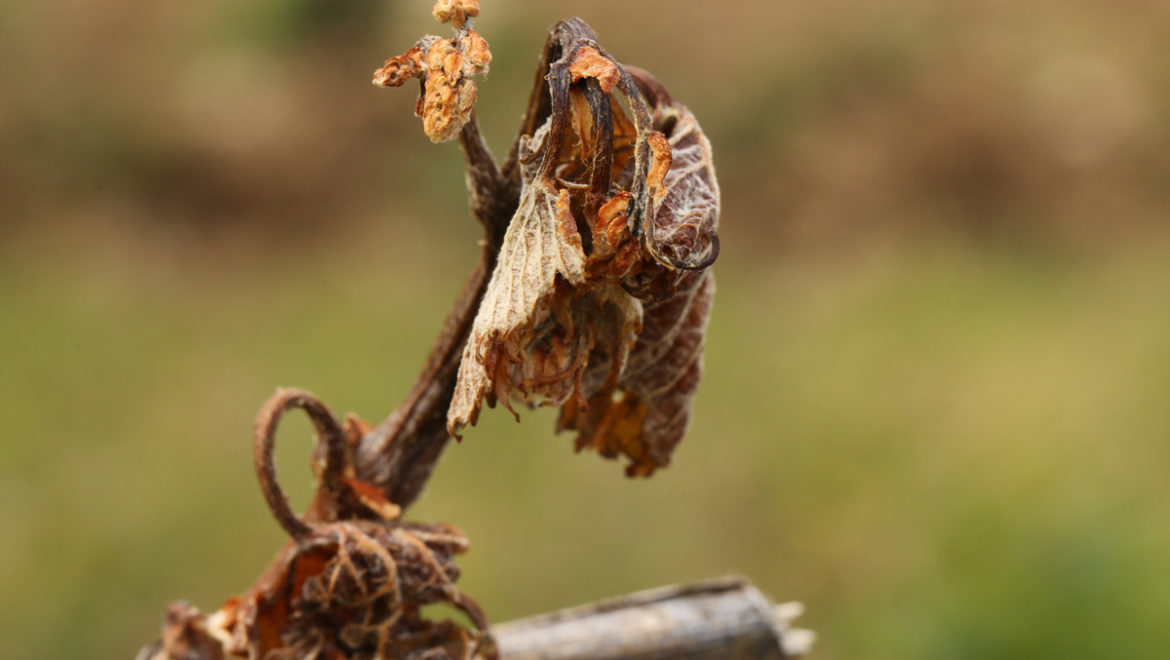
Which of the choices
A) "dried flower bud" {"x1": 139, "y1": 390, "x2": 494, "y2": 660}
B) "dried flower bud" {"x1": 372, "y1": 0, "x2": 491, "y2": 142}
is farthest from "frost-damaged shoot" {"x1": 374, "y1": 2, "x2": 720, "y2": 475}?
"dried flower bud" {"x1": 139, "y1": 390, "x2": 494, "y2": 660}

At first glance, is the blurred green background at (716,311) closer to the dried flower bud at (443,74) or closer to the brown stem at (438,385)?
the brown stem at (438,385)

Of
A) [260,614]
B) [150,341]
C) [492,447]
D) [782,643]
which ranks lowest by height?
[260,614]

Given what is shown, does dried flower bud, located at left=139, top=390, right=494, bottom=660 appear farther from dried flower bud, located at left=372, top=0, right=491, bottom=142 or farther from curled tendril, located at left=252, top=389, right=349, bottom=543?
dried flower bud, located at left=372, top=0, right=491, bottom=142

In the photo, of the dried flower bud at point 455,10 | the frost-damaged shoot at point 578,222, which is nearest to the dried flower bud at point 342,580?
the frost-damaged shoot at point 578,222

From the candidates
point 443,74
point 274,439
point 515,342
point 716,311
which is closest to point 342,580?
point 274,439

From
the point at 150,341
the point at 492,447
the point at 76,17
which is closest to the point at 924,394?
the point at 492,447

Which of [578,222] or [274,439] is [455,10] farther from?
[274,439]

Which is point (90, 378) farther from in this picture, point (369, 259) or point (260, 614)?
point (260, 614)
